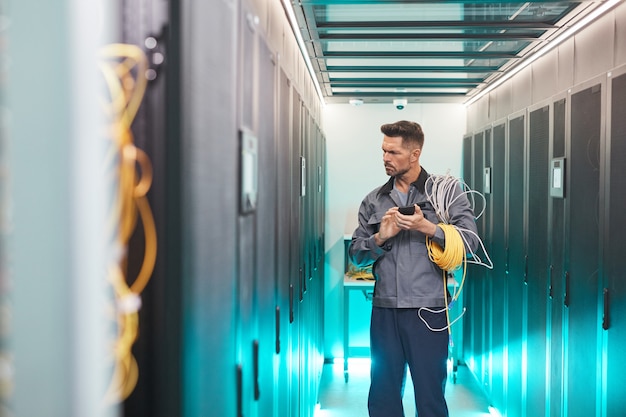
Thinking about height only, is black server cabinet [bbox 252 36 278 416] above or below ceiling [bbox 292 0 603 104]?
below

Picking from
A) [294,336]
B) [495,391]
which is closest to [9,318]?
[294,336]

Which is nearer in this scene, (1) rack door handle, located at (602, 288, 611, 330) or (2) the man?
(1) rack door handle, located at (602, 288, 611, 330)

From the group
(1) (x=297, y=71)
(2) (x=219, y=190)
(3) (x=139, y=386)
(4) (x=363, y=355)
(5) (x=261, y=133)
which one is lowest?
(4) (x=363, y=355)

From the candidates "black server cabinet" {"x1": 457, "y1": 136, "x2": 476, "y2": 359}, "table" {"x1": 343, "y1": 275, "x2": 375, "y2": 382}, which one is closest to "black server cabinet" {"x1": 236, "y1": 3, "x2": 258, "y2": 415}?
"table" {"x1": 343, "y1": 275, "x2": 375, "y2": 382}

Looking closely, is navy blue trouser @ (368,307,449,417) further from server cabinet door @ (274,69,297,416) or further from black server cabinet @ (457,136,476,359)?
black server cabinet @ (457,136,476,359)

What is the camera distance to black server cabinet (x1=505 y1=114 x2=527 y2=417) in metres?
3.74

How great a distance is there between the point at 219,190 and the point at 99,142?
0.50 m

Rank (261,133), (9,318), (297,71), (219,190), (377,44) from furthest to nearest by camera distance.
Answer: (377,44), (297,71), (261,133), (219,190), (9,318)

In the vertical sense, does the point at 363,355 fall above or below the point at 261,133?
below

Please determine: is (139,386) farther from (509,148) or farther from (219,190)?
(509,148)

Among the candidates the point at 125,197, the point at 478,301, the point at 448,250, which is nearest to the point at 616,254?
the point at 448,250

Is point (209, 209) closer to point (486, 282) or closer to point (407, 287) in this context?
point (407, 287)

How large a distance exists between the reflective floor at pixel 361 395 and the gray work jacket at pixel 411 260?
1.78 metres

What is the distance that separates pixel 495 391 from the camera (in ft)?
14.4
